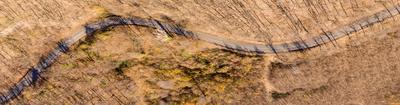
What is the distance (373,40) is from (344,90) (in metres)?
3.93

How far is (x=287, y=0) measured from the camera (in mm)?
32531

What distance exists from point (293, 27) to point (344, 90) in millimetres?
5951

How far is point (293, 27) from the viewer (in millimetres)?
34031

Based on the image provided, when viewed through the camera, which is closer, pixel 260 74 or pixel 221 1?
pixel 221 1

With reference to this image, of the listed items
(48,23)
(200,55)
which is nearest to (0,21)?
(48,23)

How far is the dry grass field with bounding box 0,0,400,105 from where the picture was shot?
32.7 m

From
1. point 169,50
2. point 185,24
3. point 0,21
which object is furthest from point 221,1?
point 0,21

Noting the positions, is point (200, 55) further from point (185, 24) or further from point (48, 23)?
point (48, 23)

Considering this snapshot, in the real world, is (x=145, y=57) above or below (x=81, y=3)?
below

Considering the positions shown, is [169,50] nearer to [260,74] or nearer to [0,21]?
[260,74]

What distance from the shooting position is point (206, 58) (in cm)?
3519

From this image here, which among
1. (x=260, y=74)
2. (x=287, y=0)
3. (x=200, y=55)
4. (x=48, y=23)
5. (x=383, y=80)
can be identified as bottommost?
(x=383, y=80)

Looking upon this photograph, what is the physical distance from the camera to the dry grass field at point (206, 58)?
32.7 metres

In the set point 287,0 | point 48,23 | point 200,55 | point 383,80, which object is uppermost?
point 48,23
